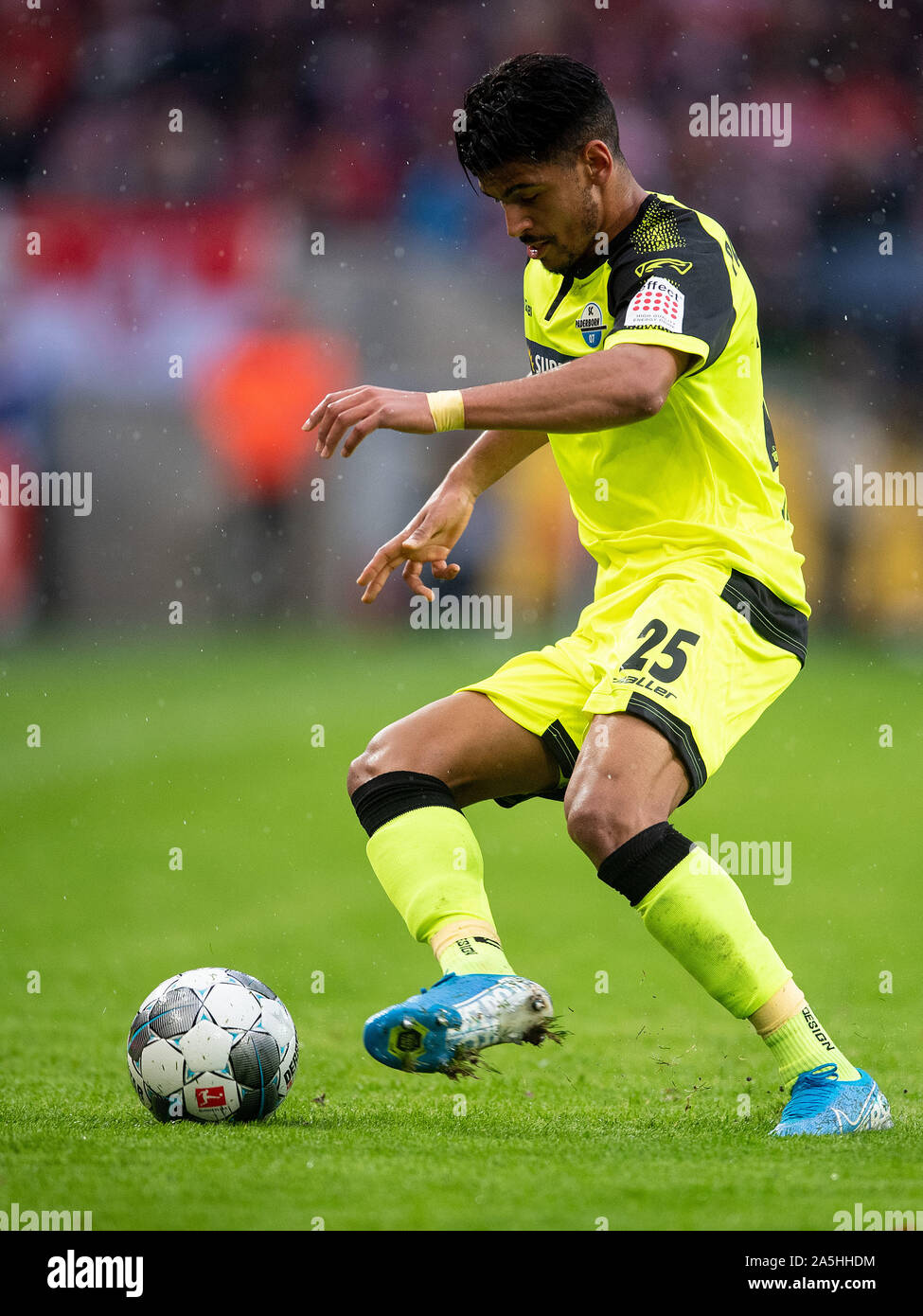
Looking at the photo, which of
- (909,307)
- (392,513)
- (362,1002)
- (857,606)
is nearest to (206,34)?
(392,513)

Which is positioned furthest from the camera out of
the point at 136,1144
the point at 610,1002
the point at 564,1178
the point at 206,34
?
the point at 206,34

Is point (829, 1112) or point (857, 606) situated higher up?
point (857, 606)

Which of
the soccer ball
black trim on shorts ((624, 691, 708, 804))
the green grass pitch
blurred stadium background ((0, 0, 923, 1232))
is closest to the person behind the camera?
the green grass pitch

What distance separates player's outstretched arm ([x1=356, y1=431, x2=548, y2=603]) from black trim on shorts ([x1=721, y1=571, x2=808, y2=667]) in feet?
2.08

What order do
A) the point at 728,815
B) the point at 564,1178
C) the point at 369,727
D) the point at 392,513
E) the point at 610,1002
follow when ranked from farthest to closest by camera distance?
the point at 392,513, the point at 369,727, the point at 728,815, the point at 610,1002, the point at 564,1178

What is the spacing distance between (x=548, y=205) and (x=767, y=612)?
969 mm

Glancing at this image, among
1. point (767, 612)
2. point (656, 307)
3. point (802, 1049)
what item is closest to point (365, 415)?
point (656, 307)

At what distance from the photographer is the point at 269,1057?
3238mm

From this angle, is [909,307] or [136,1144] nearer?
[136,1144]

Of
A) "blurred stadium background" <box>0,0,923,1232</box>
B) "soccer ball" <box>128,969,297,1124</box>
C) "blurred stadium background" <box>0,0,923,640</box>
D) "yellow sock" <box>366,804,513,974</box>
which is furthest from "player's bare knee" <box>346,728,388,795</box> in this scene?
"blurred stadium background" <box>0,0,923,640</box>

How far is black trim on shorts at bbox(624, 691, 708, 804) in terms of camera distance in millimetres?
3074

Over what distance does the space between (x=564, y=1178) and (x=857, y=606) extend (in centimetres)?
1183

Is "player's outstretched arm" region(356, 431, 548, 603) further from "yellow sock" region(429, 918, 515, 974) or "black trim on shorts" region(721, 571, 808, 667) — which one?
"yellow sock" region(429, 918, 515, 974)

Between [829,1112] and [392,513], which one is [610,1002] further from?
[392,513]
